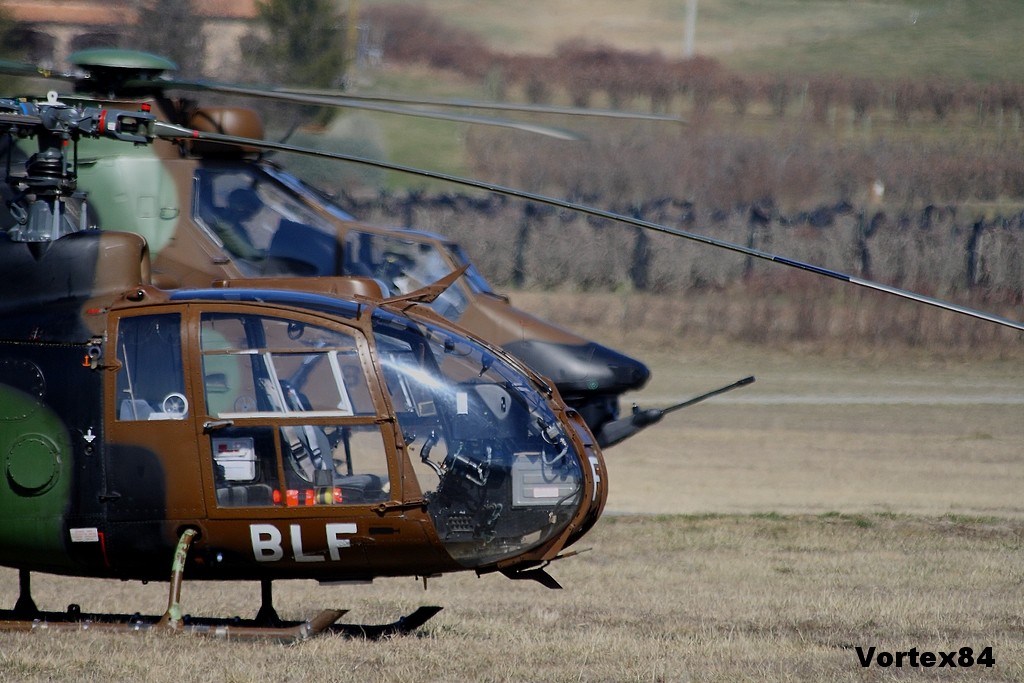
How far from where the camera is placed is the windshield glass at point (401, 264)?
9852 millimetres

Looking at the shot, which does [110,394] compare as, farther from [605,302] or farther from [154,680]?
[605,302]

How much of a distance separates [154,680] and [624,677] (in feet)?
7.30

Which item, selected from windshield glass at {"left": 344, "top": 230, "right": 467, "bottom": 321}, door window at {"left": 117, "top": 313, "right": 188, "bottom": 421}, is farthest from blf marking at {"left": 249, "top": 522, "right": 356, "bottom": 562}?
windshield glass at {"left": 344, "top": 230, "right": 467, "bottom": 321}

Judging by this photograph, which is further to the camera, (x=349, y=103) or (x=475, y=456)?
(x=349, y=103)

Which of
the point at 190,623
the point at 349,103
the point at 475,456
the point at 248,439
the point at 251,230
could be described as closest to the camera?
the point at 248,439

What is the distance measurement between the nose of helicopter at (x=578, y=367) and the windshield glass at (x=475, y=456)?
301 centimetres

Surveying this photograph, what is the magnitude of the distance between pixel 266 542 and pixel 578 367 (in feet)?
12.4

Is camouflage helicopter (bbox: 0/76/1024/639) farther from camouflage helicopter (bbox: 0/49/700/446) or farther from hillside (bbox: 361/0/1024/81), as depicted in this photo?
hillside (bbox: 361/0/1024/81)

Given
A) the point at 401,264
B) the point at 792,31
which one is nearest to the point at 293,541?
the point at 401,264

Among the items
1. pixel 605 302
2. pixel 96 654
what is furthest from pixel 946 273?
pixel 96 654

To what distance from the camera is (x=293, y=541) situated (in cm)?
652

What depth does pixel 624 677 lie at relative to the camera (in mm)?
6254

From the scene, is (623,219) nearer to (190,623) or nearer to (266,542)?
(266,542)
